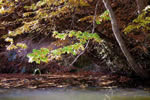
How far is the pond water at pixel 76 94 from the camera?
4184 mm

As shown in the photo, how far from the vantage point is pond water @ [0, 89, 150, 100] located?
13.7 ft

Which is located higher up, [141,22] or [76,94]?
[141,22]

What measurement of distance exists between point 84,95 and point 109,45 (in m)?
3.29

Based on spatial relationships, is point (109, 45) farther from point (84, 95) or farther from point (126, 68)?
point (84, 95)

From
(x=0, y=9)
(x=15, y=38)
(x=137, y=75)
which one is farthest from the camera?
(x=15, y=38)

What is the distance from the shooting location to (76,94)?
4523mm

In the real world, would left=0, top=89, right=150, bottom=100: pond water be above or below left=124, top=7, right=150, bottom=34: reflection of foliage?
below

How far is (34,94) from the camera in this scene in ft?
15.1

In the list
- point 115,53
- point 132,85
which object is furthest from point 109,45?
point 132,85

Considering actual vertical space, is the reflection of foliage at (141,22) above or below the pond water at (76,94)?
above

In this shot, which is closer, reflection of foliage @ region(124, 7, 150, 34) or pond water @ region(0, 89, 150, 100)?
reflection of foliage @ region(124, 7, 150, 34)

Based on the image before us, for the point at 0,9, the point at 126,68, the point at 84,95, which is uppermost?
the point at 0,9

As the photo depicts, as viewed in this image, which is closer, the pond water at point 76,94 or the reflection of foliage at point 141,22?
the reflection of foliage at point 141,22

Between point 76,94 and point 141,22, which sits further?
point 76,94
